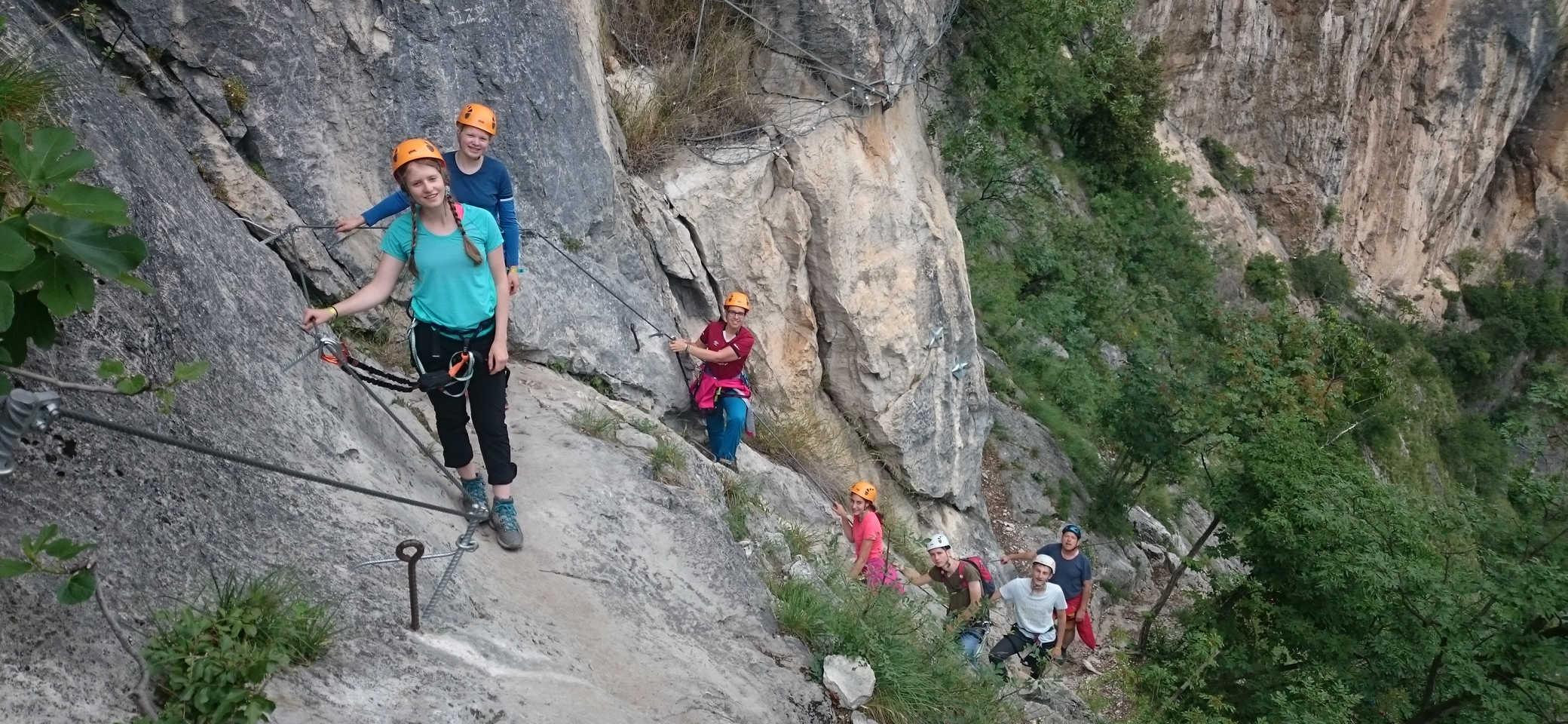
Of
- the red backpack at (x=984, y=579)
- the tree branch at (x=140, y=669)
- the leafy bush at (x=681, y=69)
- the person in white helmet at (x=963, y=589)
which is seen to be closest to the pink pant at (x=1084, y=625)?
the red backpack at (x=984, y=579)

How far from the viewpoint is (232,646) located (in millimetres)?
2613

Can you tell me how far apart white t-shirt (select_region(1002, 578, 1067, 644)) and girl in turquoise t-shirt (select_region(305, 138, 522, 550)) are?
437cm

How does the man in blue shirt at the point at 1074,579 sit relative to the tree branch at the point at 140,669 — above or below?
below

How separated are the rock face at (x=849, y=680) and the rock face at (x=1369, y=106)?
2393 cm

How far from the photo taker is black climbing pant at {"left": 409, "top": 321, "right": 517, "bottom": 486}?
12.8ft

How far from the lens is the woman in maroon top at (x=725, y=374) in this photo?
22.5 feet

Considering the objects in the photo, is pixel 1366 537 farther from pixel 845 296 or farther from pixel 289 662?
pixel 289 662

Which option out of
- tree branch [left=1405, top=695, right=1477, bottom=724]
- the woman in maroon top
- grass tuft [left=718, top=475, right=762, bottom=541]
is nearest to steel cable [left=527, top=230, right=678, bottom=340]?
the woman in maroon top

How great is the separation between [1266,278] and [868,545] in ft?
68.3

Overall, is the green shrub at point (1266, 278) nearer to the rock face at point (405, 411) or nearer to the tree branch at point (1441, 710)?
the rock face at point (405, 411)

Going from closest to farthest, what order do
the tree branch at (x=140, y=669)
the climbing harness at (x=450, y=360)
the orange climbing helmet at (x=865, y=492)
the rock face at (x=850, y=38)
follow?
the tree branch at (x=140, y=669) < the climbing harness at (x=450, y=360) < the orange climbing helmet at (x=865, y=492) < the rock face at (x=850, y=38)

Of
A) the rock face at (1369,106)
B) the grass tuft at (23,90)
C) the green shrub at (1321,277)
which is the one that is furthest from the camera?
the green shrub at (1321,277)

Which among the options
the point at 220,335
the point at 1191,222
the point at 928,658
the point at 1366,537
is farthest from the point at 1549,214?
the point at 220,335

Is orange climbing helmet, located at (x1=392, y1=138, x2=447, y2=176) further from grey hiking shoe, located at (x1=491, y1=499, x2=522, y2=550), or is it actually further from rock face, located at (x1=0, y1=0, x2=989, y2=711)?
grey hiking shoe, located at (x1=491, y1=499, x2=522, y2=550)
